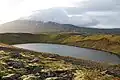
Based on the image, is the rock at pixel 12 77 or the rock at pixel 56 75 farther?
the rock at pixel 56 75

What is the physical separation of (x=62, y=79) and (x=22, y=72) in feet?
26.4

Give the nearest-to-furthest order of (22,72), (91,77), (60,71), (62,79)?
(91,77) → (62,79) → (22,72) → (60,71)

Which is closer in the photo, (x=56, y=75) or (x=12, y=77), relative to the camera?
(x=12, y=77)

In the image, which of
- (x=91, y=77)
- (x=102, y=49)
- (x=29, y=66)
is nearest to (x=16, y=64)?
(x=29, y=66)

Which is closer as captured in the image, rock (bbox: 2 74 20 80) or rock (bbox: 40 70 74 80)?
rock (bbox: 2 74 20 80)

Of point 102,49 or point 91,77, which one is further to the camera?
point 102,49

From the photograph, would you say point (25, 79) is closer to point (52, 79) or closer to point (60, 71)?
point (52, 79)

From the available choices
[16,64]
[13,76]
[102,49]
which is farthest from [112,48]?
[13,76]

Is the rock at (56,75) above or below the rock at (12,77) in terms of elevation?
below

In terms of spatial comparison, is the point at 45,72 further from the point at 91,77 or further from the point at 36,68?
the point at 91,77

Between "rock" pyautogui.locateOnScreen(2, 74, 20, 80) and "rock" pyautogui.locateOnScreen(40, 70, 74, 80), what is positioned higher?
"rock" pyautogui.locateOnScreen(2, 74, 20, 80)

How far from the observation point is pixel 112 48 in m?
189

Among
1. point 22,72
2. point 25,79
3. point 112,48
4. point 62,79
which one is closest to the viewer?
point 25,79

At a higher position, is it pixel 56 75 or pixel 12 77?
pixel 12 77
